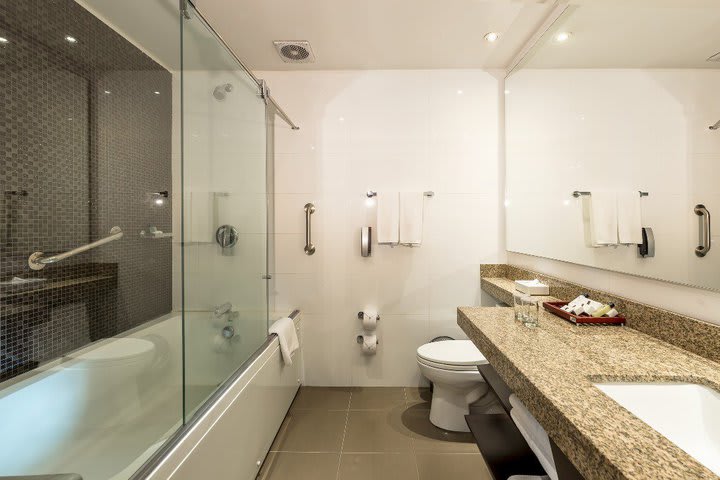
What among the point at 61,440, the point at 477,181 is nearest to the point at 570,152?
the point at 477,181

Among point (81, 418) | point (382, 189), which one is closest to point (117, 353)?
point (81, 418)

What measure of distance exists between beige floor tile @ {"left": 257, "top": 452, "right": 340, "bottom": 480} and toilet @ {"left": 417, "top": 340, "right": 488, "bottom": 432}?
0.66 m

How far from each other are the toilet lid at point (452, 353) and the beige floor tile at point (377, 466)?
520mm

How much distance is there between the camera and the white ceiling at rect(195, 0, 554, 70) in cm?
163

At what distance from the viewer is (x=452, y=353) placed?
5.99 feet

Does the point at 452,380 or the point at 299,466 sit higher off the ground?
the point at 452,380

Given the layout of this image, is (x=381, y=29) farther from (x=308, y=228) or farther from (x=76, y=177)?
(x=76, y=177)

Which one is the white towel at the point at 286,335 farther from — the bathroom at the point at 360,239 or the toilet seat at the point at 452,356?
the toilet seat at the point at 452,356

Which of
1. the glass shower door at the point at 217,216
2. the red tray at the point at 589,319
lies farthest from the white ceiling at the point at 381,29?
the red tray at the point at 589,319

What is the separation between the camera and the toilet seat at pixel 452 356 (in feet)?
5.59

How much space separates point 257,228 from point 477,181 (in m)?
1.60

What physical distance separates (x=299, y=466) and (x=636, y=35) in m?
2.49

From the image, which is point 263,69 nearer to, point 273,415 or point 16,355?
point 16,355

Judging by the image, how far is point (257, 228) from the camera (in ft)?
5.69
